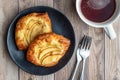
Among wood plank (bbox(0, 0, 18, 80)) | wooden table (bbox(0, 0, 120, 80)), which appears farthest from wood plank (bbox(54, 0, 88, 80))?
wood plank (bbox(0, 0, 18, 80))

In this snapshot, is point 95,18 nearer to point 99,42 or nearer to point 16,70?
point 99,42

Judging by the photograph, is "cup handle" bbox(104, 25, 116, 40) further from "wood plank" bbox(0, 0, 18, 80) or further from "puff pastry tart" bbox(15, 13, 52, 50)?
"wood plank" bbox(0, 0, 18, 80)

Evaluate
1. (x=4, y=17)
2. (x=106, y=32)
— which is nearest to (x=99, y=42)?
(x=106, y=32)

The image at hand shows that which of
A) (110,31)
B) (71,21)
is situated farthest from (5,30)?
(110,31)

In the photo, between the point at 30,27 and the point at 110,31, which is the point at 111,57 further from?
the point at 30,27

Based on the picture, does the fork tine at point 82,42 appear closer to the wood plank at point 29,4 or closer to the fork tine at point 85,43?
the fork tine at point 85,43

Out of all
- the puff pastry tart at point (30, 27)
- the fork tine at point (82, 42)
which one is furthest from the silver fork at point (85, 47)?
the puff pastry tart at point (30, 27)
